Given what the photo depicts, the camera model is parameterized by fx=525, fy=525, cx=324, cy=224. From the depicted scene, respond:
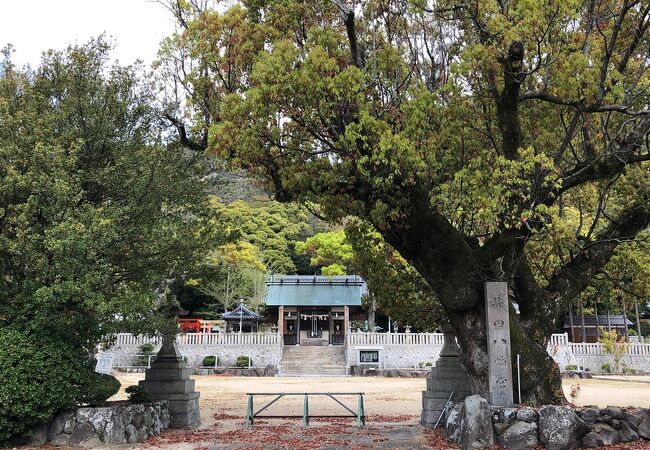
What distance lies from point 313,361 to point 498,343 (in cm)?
2255

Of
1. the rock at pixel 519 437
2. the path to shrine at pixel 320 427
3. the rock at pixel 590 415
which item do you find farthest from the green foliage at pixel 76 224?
the rock at pixel 590 415

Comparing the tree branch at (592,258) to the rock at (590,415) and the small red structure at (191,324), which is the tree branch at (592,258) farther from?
the small red structure at (191,324)

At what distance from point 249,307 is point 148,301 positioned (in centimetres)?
2885

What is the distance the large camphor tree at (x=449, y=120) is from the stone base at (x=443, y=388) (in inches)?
75.2

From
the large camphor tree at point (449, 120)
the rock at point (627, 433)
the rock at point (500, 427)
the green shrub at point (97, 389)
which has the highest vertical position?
the large camphor tree at point (449, 120)

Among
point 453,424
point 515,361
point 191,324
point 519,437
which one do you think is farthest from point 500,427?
point 191,324

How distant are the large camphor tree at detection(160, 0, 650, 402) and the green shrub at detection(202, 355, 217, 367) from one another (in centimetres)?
2123

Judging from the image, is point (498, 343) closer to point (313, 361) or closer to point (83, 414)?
point (83, 414)

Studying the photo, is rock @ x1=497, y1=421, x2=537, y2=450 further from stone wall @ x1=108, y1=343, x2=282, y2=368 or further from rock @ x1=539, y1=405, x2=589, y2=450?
stone wall @ x1=108, y1=343, x2=282, y2=368

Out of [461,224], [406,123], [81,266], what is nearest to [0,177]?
[81,266]

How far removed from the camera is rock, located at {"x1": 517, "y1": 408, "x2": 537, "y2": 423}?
8125mm

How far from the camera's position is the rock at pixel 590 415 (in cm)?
816

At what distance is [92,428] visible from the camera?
8.77 m

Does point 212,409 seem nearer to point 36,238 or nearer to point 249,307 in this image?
point 36,238
